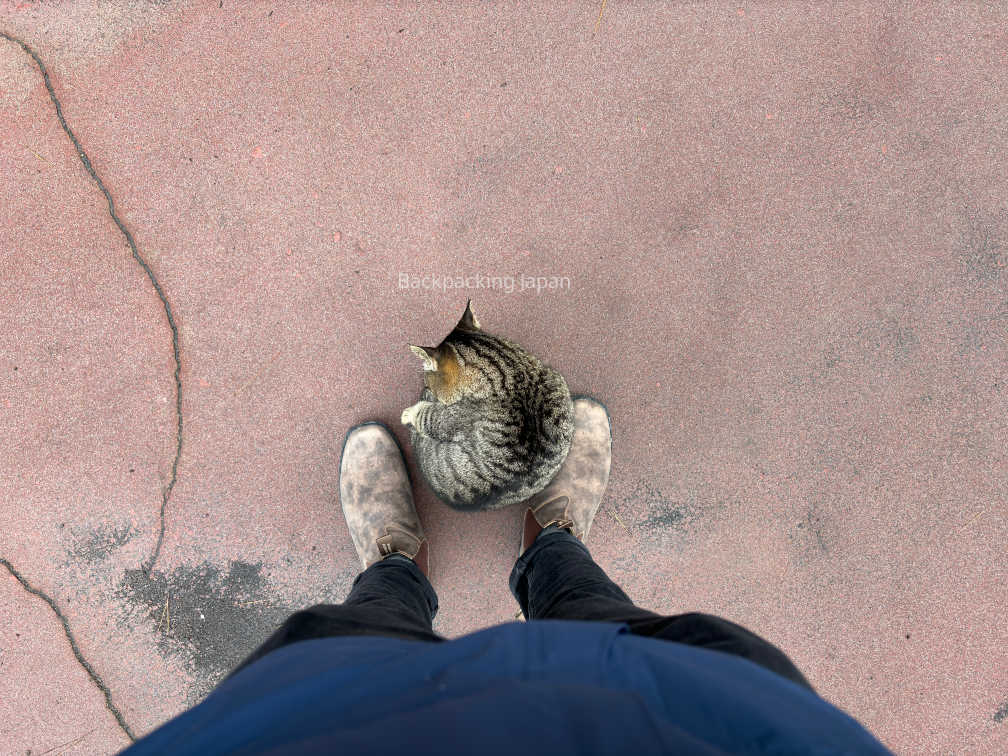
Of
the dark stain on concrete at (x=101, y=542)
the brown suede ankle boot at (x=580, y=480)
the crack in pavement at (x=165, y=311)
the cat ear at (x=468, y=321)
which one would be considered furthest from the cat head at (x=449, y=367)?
the dark stain on concrete at (x=101, y=542)

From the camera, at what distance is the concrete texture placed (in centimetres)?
203

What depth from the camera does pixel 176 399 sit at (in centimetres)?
204

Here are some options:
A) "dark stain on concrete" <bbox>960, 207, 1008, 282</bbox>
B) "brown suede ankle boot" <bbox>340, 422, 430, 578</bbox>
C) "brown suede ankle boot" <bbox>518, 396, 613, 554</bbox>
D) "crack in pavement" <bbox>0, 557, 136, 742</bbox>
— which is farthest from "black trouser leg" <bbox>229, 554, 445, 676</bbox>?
"dark stain on concrete" <bbox>960, 207, 1008, 282</bbox>

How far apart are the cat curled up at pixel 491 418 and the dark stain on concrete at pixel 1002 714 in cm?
219

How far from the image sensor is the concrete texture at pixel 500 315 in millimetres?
2033

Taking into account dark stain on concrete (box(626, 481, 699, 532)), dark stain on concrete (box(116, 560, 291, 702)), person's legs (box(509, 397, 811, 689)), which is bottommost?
dark stain on concrete (box(116, 560, 291, 702))

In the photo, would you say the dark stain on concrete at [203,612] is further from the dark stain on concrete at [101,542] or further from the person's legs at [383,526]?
the person's legs at [383,526]

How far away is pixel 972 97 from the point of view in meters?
2.16

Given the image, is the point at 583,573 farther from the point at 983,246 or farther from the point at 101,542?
the point at 983,246

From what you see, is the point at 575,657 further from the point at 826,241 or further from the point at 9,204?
the point at 9,204

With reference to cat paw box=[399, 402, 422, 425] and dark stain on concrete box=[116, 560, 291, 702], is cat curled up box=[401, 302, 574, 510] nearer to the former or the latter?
cat paw box=[399, 402, 422, 425]

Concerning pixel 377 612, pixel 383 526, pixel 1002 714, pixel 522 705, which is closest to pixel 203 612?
pixel 383 526

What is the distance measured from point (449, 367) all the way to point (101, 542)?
164 centimetres

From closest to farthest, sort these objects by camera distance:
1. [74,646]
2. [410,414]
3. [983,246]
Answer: [410,414]
[74,646]
[983,246]
